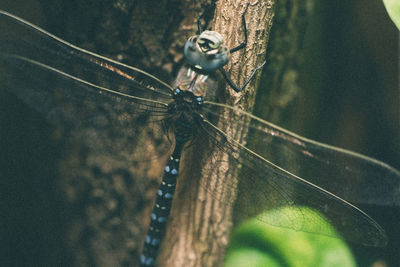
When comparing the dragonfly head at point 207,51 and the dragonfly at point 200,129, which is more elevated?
the dragonfly head at point 207,51

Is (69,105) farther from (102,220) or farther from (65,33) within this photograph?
(102,220)

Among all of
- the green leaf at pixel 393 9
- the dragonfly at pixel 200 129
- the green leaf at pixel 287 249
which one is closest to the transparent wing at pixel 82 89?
the dragonfly at pixel 200 129

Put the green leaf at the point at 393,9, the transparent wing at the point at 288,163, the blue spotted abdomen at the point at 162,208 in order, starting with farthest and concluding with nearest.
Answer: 1. the blue spotted abdomen at the point at 162,208
2. the transparent wing at the point at 288,163
3. the green leaf at the point at 393,9

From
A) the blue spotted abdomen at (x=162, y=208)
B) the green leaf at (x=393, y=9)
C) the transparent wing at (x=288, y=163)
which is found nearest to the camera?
the green leaf at (x=393, y=9)

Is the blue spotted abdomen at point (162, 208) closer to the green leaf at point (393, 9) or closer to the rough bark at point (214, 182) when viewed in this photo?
the rough bark at point (214, 182)

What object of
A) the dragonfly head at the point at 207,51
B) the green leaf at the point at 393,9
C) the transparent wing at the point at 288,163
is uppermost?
Answer: the green leaf at the point at 393,9

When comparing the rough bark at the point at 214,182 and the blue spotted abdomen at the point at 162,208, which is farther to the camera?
the blue spotted abdomen at the point at 162,208

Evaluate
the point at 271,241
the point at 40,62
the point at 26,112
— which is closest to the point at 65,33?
the point at 40,62

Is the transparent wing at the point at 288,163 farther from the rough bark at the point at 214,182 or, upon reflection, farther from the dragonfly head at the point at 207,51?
the dragonfly head at the point at 207,51
